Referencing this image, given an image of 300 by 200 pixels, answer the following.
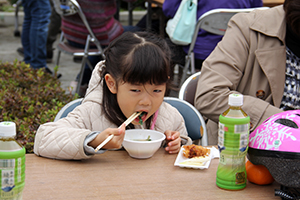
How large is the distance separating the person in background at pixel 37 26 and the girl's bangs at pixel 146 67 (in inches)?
138

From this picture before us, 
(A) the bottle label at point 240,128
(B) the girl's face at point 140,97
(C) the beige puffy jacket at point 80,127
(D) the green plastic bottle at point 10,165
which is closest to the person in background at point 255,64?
(C) the beige puffy jacket at point 80,127

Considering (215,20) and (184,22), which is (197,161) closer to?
(215,20)

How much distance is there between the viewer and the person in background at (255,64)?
2.13 meters

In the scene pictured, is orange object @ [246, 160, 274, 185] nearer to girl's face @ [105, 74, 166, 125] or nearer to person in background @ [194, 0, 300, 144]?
girl's face @ [105, 74, 166, 125]

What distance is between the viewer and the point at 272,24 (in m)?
2.14

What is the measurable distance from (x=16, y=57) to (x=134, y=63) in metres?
5.79

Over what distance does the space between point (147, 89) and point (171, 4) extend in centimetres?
239

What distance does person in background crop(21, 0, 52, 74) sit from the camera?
496 centimetres

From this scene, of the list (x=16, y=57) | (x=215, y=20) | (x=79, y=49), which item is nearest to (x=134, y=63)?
(x=215, y=20)

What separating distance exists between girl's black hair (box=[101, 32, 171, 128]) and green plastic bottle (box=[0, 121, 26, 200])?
689 mm

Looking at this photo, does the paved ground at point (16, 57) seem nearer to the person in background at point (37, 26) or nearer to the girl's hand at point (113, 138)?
the person in background at point (37, 26)

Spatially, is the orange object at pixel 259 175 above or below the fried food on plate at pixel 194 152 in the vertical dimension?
above

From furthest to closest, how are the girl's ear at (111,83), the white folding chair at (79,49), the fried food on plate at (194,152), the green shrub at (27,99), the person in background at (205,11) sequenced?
the white folding chair at (79,49), the person in background at (205,11), the green shrub at (27,99), the girl's ear at (111,83), the fried food on plate at (194,152)

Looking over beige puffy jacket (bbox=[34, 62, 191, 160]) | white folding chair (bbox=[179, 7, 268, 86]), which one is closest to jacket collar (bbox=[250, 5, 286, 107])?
beige puffy jacket (bbox=[34, 62, 191, 160])
